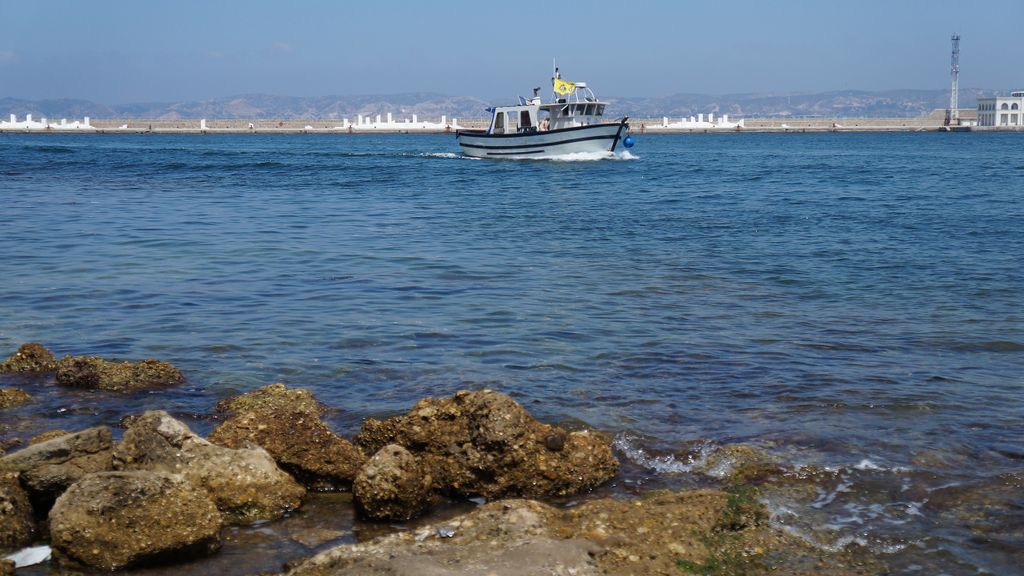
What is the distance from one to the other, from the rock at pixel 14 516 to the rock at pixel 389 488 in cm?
160

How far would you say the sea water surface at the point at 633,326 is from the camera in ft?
19.9

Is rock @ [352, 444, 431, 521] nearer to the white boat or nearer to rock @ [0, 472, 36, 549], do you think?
rock @ [0, 472, 36, 549]

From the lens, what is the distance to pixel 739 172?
39094 millimetres

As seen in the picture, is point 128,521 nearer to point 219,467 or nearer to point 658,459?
point 219,467

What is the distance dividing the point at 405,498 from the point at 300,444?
84 centimetres

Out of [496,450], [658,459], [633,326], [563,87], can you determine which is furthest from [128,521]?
[563,87]

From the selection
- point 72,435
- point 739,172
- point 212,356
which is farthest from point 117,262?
point 739,172

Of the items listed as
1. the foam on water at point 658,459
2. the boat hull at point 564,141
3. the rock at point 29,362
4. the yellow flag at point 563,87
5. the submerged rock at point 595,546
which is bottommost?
the foam on water at point 658,459

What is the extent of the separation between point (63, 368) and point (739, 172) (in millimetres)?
34097

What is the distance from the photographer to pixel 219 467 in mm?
5359

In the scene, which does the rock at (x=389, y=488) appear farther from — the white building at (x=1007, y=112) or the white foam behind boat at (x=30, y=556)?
the white building at (x=1007, y=112)

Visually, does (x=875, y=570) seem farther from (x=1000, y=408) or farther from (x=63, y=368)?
(x=63, y=368)

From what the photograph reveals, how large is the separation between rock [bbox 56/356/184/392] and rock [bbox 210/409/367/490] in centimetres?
214

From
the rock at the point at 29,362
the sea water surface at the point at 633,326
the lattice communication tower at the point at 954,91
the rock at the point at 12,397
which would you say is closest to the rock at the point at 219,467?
the sea water surface at the point at 633,326
